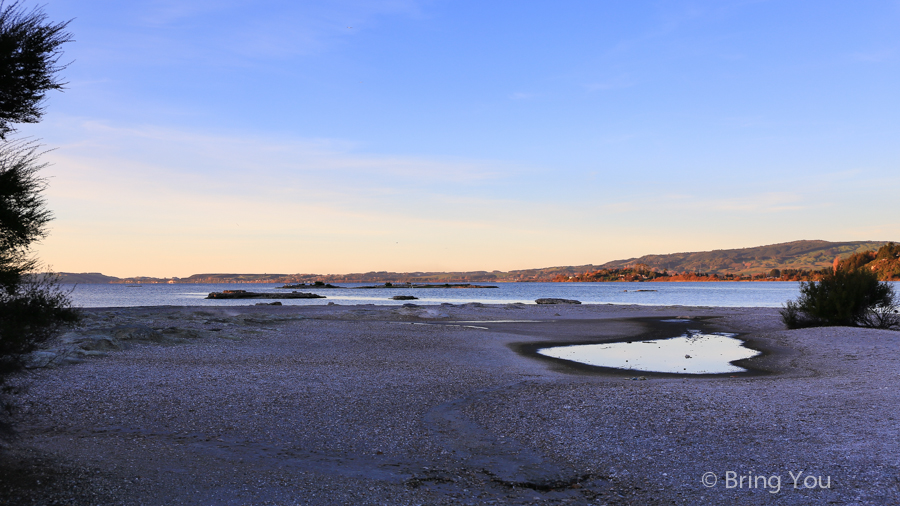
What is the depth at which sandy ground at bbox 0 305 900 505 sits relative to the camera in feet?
19.3

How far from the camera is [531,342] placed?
23516mm

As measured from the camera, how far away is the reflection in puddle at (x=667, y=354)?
54.4 feet

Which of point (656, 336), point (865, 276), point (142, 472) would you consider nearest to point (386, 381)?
point (142, 472)

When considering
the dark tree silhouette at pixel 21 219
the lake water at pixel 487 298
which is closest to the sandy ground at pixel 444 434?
the dark tree silhouette at pixel 21 219

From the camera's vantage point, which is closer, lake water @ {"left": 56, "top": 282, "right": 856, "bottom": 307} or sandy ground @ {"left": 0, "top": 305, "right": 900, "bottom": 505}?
sandy ground @ {"left": 0, "top": 305, "right": 900, "bottom": 505}

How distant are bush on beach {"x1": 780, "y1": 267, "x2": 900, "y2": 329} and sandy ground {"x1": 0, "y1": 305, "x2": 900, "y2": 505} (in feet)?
38.1

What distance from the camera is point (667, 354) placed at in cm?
1983

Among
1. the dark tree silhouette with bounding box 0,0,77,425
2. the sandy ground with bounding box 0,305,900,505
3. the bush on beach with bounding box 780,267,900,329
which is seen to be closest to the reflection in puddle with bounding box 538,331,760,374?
the sandy ground with bounding box 0,305,900,505

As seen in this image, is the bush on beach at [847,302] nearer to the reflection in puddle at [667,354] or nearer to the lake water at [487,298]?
the reflection in puddle at [667,354]

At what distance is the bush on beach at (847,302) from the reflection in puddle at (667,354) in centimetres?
563

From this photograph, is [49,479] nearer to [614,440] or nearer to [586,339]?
[614,440]

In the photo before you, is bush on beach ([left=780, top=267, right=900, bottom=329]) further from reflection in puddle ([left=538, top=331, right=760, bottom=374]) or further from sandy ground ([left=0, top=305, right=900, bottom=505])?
sandy ground ([left=0, top=305, right=900, bottom=505])

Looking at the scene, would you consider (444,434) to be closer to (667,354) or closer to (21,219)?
(21,219)

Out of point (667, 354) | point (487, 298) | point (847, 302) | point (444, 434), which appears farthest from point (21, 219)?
point (487, 298)
